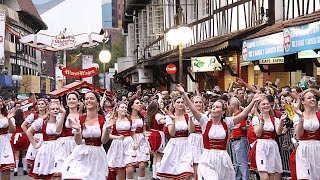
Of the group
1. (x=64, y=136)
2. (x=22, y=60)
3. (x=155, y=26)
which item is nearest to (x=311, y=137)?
(x=64, y=136)

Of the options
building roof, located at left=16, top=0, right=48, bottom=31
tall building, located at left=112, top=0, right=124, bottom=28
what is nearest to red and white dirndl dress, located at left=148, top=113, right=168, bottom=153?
building roof, located at left=16, top=0, right=48, bottom=31

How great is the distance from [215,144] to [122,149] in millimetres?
4724

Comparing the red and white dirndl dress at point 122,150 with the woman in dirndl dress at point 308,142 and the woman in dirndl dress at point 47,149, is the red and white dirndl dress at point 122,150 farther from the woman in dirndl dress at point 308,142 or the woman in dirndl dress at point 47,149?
the woman in dirndl dress at point 308,142

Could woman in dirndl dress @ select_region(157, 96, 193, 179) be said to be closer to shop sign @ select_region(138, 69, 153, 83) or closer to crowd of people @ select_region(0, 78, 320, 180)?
crowd of people @ select_region(0, 78, 320, 180)

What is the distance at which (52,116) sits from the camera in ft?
43.2

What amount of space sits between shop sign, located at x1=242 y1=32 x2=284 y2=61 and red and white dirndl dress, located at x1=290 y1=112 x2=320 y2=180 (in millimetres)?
6269

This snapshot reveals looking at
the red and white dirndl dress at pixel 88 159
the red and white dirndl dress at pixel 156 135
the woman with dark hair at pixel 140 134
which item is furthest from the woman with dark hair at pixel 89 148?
the red and white dirndl dress at pixel 156 135

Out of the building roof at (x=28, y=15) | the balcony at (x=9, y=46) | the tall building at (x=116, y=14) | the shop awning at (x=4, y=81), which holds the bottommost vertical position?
the shop awning at (x=4, y=81)

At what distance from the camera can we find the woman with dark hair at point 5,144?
14336mm

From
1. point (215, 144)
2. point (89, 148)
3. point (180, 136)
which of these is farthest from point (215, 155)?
point (180, 136)

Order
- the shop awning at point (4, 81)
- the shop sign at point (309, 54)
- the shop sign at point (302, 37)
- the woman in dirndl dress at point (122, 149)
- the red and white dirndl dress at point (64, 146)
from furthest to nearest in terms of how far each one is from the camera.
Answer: the shop awning at point (4, 81) → the shop sign at point (309, 54) → the woman in dirndl dress at point (122, 149) → the shop sign at point (302, 37) → the red and white dirndl dress at point (64, 146)

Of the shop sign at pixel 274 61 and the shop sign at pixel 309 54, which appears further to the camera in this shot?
the shop sign at pixel 274 61

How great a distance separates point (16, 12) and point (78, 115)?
2308 inches

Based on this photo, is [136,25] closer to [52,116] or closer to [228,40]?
[228,40]
